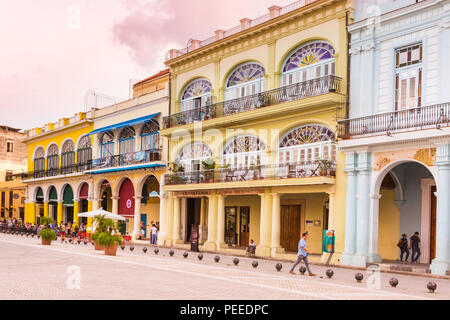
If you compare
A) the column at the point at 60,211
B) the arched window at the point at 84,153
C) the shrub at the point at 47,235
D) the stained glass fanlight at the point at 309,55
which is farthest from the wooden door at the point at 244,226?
the column at the point at 60,211

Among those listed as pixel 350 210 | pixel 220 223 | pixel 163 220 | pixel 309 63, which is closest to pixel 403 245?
pixel 350 210

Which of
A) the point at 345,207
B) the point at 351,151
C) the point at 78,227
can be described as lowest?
the point at 78,227

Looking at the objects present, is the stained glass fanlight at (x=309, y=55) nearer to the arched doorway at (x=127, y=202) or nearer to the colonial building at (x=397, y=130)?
the colonial building at (x=397, y=130)

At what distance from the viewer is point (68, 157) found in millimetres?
43812

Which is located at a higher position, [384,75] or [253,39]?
[253,39]

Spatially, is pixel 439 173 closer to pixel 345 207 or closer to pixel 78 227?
pixel 345 207

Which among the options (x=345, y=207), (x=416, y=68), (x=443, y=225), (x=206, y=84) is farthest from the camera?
(x=206, y=84)

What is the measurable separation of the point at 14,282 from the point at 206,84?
19.1 m

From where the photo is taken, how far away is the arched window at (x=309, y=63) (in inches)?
930

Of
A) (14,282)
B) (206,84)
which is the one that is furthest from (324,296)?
(206,84)

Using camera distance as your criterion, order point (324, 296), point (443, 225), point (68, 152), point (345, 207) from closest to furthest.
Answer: point (324, 296)
point (443, 225)
point (345, 207)
point (68, 152)

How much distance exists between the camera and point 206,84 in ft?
99.7

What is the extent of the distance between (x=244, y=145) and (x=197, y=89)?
17.0ft
